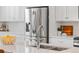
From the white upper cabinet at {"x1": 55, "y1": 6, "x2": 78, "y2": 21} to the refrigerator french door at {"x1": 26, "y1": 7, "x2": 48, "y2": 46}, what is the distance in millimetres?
301

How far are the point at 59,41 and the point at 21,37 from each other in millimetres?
800

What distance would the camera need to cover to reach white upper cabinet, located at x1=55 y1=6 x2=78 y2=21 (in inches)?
117

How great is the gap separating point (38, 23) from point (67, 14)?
0.66 meters

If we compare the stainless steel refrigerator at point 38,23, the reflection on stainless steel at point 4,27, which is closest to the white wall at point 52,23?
the stainless steel refrigerator at point 38,23

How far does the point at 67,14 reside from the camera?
Answer: 304 centimetres

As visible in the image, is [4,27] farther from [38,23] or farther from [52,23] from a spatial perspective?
[52,23]

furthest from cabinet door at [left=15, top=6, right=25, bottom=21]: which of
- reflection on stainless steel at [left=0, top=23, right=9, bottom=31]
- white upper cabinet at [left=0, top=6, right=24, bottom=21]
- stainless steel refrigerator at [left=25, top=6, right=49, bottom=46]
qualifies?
reflection on stainless steel at [left=0, top=23, right=9, bottom=31]

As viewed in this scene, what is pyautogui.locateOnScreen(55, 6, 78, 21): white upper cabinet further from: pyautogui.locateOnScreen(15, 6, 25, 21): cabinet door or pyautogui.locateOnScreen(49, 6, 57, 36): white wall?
A: pyautogui.locateOnScreen(15, 6, 25, 21): cabinet door

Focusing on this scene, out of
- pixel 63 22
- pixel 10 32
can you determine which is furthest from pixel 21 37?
pixel 63 22

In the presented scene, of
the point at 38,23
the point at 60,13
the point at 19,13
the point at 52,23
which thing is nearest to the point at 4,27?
the point at 19,13

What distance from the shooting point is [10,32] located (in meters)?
2.93

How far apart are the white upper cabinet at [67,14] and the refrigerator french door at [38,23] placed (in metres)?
0.30

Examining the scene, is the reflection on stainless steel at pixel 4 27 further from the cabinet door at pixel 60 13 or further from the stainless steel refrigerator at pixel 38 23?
the cabinet door at pixel 60 13

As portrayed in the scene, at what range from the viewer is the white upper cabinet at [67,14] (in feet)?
9.75
